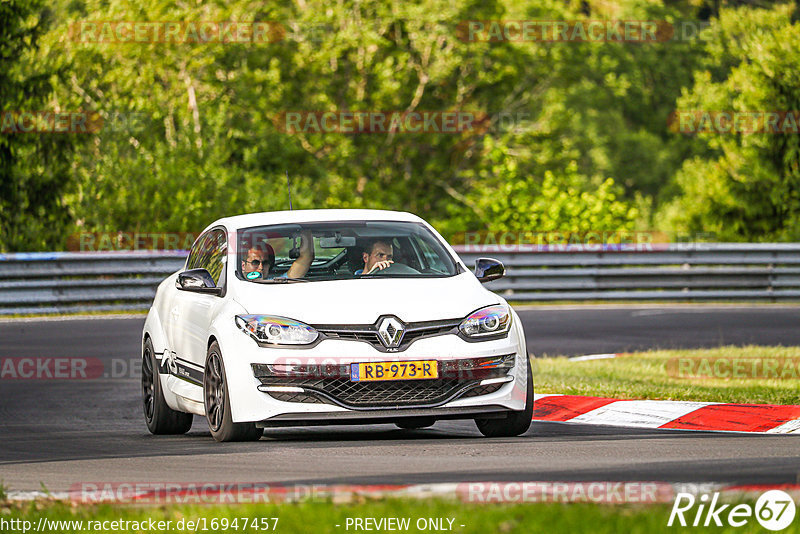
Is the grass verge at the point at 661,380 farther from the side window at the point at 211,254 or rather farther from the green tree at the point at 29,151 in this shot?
the green tree at the point at 29,151

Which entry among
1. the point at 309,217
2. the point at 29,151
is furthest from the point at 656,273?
the point at 309,217

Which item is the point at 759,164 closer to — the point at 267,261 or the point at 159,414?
the point at 159,414

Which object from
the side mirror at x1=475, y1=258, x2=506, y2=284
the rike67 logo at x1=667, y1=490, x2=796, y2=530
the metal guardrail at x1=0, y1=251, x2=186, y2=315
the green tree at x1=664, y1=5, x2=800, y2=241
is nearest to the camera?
the rike67 logo at x1=667, y1=490, x2=796, y2=530

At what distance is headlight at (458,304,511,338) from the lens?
30.6 ft

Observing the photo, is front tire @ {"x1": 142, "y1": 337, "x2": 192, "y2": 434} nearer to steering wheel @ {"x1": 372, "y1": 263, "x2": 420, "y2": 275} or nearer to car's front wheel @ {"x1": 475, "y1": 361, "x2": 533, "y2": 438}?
steering wheel @ {"x1": 372, "y1": 263, "x2": 420, "y2": 275}

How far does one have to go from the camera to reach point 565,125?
46281 millimetres

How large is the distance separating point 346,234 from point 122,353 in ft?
25.6

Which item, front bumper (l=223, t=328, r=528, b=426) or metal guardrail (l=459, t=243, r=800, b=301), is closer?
front bumper (l=223, t=328, r=528, b=426)

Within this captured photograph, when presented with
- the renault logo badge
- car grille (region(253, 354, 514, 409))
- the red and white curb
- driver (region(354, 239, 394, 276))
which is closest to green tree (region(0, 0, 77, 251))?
the red and white curb

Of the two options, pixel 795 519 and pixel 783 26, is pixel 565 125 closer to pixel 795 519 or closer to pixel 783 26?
pixel 783 26

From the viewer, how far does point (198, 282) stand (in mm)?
10055

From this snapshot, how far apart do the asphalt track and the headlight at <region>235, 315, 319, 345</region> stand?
66 cm

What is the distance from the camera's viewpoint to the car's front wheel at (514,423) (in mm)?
9711

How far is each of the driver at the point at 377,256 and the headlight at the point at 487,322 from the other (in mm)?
1017
